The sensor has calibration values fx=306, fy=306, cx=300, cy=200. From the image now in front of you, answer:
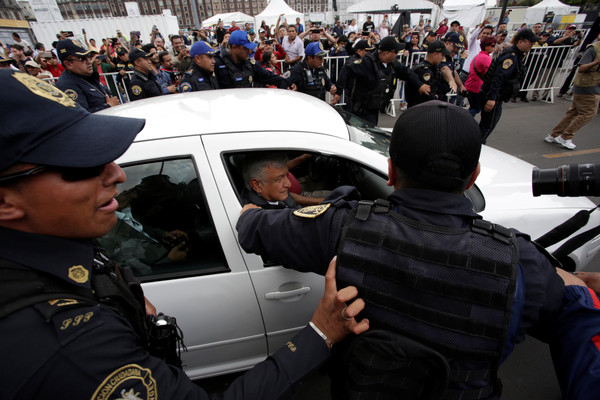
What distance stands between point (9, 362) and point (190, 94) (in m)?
1.84

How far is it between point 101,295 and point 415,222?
92 centimetres

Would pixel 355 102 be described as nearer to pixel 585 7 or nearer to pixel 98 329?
pixel 98 329

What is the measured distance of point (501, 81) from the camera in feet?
15.4

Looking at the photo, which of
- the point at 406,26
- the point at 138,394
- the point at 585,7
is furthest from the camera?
the point at 585,7

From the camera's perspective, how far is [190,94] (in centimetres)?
211

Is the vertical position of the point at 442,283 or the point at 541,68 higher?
the point at 442,283

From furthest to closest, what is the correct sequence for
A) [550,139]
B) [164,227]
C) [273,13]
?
[273,13]
[550,139]
[164,227]

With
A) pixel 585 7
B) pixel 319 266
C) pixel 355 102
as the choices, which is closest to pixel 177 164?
pixel 319 266

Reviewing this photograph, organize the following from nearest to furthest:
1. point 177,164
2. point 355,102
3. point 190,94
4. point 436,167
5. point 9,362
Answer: point 9,362, point 436,167, point 177,164, point 190,94, point 355,102

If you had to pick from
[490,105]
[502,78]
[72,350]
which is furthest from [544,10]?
[72,350]

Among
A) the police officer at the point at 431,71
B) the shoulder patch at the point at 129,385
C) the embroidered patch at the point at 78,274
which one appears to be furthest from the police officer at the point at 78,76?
the police officer at the point at 431,71

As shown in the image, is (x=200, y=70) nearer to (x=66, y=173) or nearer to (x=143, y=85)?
(x=143, y=85)

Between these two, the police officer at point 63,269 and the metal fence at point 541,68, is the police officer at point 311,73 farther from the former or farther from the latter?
the police officer at point 63,269

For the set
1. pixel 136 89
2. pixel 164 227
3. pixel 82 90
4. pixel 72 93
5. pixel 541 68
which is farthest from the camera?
pixel 541 68
